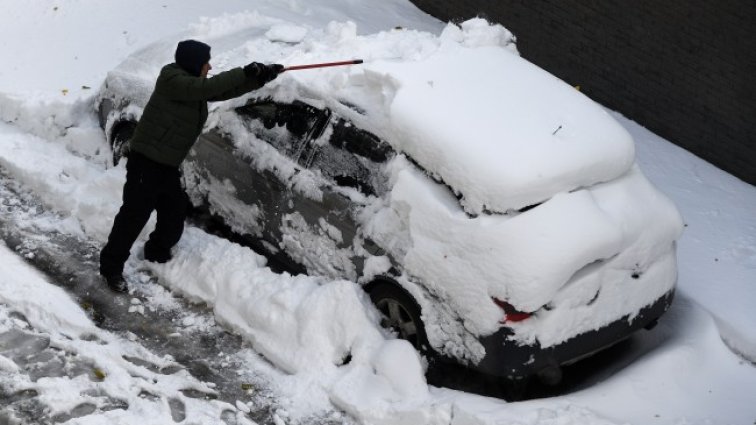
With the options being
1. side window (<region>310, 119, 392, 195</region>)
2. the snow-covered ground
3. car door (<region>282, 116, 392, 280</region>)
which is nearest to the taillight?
the snow-covered ground

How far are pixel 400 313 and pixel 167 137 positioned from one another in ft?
6.04

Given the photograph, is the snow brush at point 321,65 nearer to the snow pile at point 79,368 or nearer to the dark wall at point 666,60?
the snow pile at point 79,368

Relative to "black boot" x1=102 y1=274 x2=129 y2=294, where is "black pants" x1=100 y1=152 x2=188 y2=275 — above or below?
above

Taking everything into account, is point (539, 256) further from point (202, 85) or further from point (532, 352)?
point (202, 85)

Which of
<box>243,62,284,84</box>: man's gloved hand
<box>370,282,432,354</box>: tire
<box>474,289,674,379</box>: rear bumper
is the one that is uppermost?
<box>243,62,284,84</box>: man's gloved hand

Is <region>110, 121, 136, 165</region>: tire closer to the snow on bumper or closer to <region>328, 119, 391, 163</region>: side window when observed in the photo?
<region>328, 119, 391, 163</region>: side window

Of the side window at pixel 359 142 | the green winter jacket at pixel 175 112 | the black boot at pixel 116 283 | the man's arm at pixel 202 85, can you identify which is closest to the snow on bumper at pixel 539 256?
the side window at pixel 359 142

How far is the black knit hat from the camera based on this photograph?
250 inches

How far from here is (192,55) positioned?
20.9 feet

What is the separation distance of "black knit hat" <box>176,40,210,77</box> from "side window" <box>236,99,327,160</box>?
23.4 inches

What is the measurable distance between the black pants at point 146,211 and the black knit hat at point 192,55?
0.64m

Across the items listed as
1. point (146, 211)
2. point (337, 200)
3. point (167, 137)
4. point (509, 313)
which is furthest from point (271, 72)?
point (509, 313)

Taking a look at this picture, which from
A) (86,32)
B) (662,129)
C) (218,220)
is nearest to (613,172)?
(218,220)

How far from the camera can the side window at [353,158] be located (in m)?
6.25
